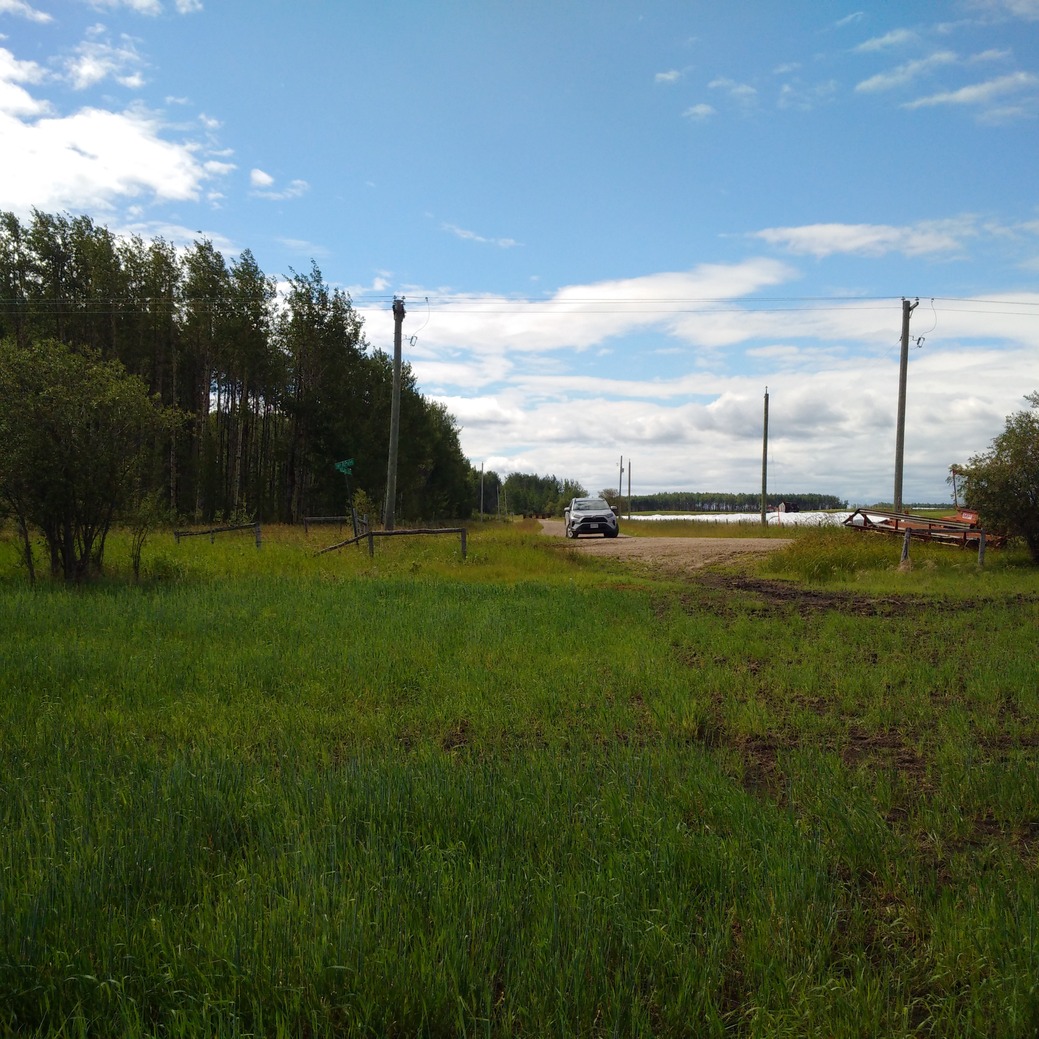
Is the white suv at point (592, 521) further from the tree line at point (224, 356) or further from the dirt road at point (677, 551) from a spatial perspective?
the tree line at point (224, 356)

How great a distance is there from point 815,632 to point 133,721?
319 inches

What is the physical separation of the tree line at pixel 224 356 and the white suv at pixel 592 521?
1069 cm

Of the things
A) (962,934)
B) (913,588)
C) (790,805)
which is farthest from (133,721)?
(913,588)

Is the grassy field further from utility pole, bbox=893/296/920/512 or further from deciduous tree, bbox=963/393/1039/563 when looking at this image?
utility pole, bbox=893/296/920/512

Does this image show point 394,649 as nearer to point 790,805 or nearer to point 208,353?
point 790,805

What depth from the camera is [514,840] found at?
4043mm

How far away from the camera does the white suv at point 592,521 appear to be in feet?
115

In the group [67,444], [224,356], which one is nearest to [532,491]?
[224,356]

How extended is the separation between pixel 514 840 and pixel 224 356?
1814 inches

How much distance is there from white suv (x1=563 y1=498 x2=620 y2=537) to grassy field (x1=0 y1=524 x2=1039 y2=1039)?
25666 mm

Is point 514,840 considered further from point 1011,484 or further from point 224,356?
point 224,356

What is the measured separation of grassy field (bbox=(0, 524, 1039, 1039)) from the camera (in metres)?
2.82

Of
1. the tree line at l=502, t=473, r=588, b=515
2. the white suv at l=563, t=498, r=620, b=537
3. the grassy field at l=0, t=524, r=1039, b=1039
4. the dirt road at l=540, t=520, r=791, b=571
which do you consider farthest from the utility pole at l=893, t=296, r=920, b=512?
the tree line at l=502, t=473, r=588, b=515

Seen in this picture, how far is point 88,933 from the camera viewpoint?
3.09 meters
